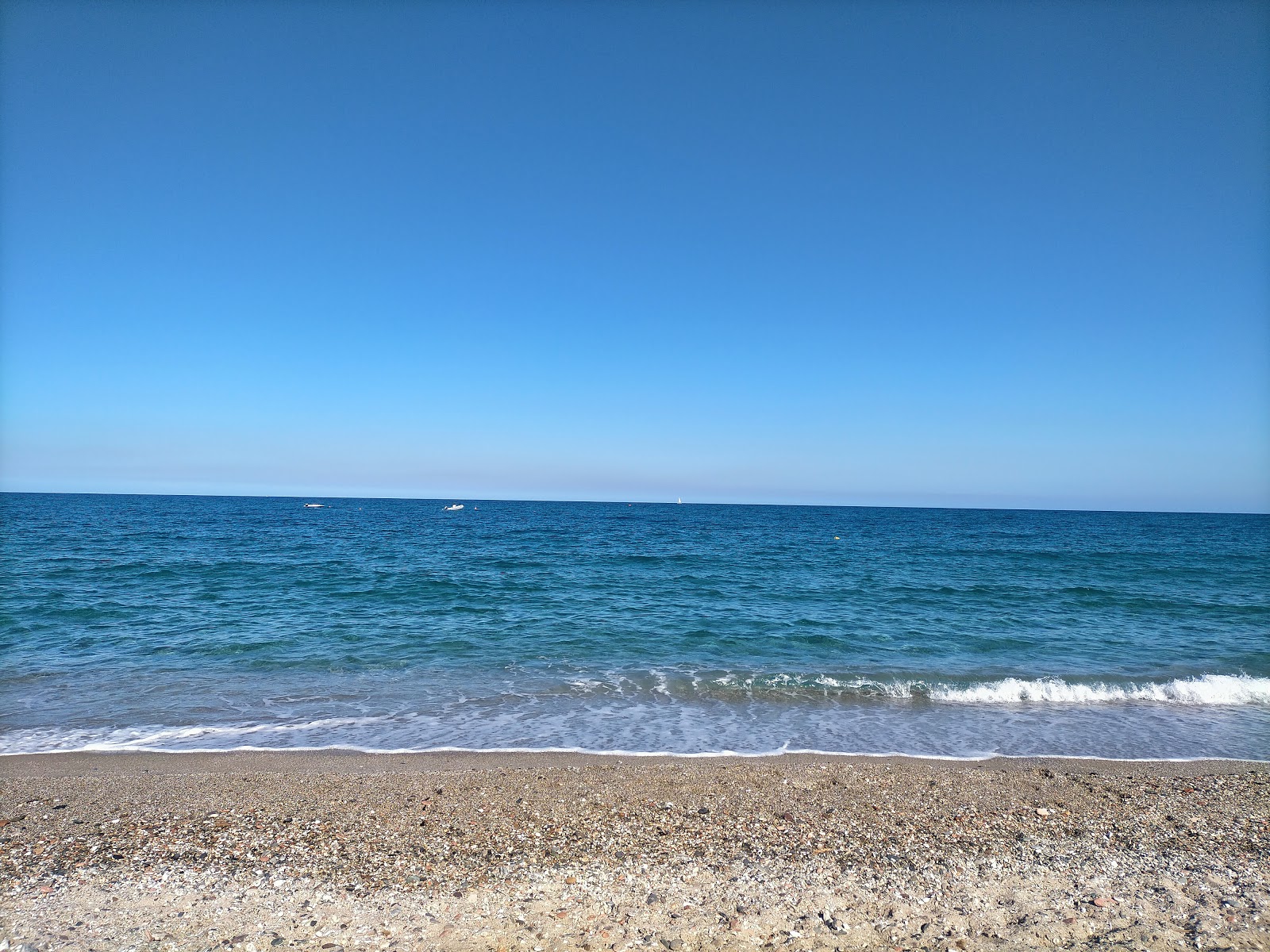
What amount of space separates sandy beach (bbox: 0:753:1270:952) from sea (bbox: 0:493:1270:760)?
1249 mm

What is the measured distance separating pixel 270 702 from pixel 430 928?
803 centimetres

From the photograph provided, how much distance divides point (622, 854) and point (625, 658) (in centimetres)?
883

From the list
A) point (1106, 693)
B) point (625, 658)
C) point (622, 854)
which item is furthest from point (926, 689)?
point (622, 854)

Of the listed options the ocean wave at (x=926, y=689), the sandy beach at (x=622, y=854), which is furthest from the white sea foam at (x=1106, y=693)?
the sandy beach at (x=622, y=854)

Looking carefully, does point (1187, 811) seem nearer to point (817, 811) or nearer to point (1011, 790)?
point (1011, 790)

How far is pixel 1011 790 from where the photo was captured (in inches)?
306

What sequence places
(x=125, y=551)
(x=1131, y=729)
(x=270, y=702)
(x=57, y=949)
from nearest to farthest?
(x=57, y=949), (x=1131, y=729), (x=270, y=702), (x=125, y=551)

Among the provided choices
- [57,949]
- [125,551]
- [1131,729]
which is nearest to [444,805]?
[57,949]

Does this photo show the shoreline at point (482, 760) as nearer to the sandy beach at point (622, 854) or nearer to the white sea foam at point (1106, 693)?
the sandy beach at point (622, 854)

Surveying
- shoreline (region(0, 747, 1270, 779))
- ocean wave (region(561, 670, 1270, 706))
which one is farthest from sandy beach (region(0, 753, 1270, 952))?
ocean wave (region(561, 670, 1270, 706))

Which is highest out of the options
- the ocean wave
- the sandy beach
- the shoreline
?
the sandy beach

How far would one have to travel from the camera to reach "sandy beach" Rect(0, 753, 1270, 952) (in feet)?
16.0

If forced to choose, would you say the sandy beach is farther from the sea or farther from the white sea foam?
the white sea foam

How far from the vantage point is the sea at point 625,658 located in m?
10.0
